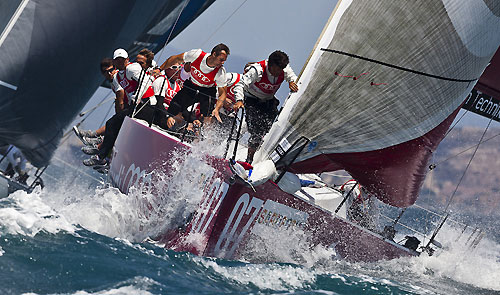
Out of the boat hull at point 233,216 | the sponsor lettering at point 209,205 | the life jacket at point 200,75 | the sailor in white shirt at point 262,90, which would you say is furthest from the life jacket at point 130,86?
the sponsor lettering at point 209,205

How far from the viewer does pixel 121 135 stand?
6.07m

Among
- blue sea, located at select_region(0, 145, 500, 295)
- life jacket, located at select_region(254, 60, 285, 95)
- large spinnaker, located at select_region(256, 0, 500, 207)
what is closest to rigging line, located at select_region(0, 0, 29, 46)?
blue sea, located at select_region(0, 145, 500, 295)

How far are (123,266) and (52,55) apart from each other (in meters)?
5.32

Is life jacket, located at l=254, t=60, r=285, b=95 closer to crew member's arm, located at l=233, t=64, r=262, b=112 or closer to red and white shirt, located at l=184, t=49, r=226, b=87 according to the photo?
crew member's arm, located at l=233, t=64, r=262, b=112

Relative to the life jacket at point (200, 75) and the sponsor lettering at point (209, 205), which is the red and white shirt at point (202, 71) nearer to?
the life jacket at point (200, 75)

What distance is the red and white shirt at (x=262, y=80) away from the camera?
509 cm

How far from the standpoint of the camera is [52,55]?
788cm

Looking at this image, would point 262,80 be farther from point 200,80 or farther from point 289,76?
point 200,80

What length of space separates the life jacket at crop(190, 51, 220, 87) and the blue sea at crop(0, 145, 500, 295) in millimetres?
1454

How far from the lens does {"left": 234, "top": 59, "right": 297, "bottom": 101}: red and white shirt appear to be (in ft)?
16.7

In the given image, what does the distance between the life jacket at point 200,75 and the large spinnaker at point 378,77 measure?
984 millimetres

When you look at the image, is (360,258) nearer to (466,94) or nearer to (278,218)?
(278,218)

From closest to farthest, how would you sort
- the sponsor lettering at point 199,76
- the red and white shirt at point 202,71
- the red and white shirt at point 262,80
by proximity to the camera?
the red and white shirt at point 262,80, the red and white shirt at point 202,71, the sponsor lettering at point 199,76

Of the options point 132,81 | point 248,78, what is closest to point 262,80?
point 248,78
